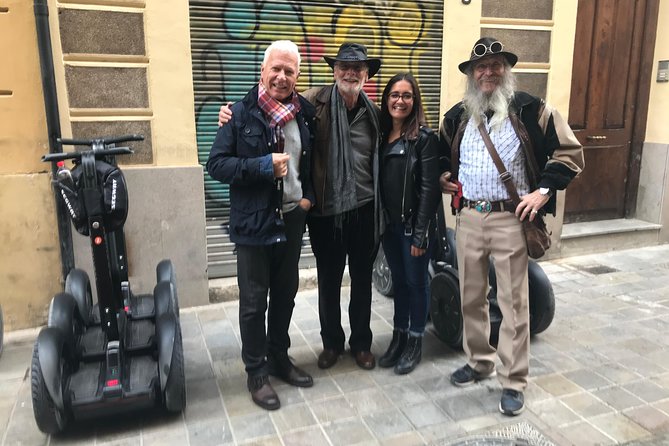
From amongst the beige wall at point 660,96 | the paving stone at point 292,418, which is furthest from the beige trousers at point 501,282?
the beige wall at point 660,96

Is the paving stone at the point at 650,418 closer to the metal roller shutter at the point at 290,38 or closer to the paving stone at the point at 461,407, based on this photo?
the paving stone at the point at 461,407

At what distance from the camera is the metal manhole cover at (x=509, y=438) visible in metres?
2.90

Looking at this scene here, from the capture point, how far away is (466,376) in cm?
355

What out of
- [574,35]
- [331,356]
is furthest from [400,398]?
[574,35]

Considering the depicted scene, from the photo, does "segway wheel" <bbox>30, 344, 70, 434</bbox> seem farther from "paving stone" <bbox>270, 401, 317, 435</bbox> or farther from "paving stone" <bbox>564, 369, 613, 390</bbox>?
"paving stone" <bbox>564, 369, 613, 390</bbox>

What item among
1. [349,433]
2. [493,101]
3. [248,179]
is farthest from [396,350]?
[493,101]

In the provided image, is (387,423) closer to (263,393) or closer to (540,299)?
(263,393)

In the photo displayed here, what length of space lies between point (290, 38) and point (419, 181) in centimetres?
229

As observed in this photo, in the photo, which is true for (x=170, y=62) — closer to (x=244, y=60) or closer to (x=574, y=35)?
(x=244, y=60)

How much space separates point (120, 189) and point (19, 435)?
4.74 feet

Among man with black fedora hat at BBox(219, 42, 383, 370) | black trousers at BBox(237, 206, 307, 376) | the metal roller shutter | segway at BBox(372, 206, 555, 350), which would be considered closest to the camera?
black trousers at BBox(237, 206, 307, 376)

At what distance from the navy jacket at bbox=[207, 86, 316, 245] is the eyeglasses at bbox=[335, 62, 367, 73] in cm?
53

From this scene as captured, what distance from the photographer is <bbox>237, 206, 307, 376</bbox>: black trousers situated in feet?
10.6

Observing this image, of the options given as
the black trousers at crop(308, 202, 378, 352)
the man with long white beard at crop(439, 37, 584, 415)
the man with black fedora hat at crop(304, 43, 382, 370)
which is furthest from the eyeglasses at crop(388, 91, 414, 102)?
the black trousers at crop(308, 202, 378, 352)
